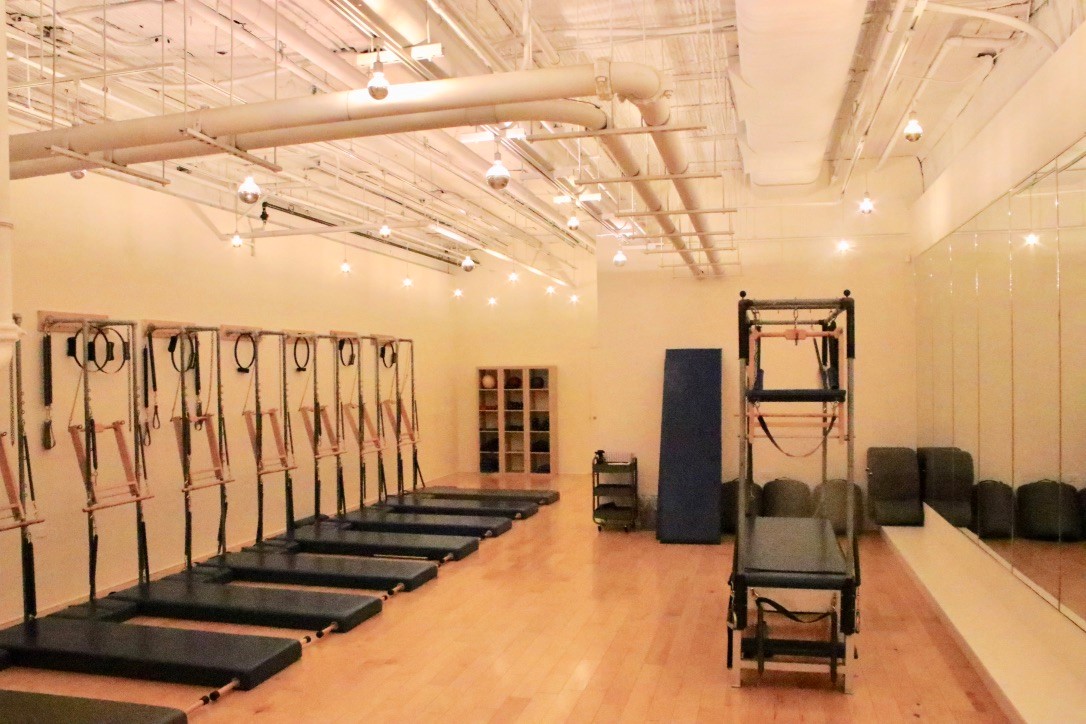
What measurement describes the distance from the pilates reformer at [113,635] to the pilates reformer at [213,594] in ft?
0.62

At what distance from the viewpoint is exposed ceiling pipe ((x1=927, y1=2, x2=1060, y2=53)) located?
4.06m

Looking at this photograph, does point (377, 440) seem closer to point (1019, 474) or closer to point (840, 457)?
point (840, 457)

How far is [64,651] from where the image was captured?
4844 millimetres

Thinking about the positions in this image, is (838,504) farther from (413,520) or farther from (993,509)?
(413,520)

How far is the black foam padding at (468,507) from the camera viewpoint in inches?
363

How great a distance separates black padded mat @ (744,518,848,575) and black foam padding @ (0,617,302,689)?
2722 millimetres

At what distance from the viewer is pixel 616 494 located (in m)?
8.57

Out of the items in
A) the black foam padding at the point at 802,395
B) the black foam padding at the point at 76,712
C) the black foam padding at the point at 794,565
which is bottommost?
the black foam padding at the point at 76,712

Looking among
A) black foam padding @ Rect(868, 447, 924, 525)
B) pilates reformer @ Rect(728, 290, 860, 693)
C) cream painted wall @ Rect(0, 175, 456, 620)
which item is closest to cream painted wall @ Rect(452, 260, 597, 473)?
cream painted wall @ Rect(0, 175, 456, 620)

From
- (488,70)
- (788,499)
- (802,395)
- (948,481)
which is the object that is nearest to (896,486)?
(788,499)

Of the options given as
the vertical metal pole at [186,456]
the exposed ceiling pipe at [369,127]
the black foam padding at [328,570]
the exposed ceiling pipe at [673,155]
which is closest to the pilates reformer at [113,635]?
the vertical metal pole at [186,456]

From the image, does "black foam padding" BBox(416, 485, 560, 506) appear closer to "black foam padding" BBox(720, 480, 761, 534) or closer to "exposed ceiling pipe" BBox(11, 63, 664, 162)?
"black foam padding" BBox(720, 480, 761, 534)

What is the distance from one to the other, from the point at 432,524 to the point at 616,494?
1.88m

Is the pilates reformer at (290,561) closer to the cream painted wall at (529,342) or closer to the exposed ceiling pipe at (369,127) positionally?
the exposed ceiling pipe at (369,127)
